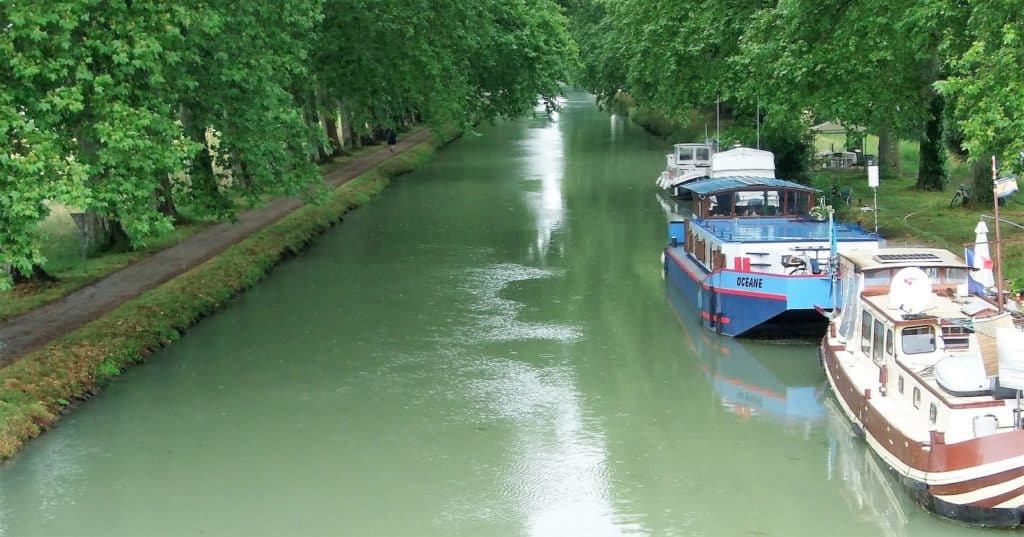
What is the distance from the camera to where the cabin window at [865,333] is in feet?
60.7

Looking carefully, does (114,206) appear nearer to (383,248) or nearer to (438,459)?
(438,459)

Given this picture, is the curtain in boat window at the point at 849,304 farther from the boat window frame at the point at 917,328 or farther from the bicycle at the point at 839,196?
the bicycle at the point at 839,196

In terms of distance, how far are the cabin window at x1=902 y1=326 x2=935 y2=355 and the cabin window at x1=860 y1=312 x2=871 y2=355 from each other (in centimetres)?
164

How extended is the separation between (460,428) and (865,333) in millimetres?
6310

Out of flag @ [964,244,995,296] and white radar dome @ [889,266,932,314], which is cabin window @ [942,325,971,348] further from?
flag @ [964,244,995,296]

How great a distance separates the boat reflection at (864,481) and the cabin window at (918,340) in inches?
63.5

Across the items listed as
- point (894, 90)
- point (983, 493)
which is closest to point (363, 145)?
point (894, 90)

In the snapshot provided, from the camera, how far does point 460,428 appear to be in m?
18.6

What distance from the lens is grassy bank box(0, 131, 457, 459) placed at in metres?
18.3

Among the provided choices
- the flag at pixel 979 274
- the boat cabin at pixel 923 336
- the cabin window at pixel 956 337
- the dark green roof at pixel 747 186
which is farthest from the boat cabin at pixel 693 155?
the cabin window at pixel 956 337

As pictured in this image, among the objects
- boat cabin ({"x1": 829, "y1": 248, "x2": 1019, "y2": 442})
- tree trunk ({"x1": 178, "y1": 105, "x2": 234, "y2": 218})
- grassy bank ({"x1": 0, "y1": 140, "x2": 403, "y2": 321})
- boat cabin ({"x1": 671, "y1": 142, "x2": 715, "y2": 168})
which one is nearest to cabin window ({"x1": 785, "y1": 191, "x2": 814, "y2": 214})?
boat cabin ({"x1": 829, "y1": 248, "x2": 1019, "y2": 442})

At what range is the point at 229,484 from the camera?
16.4 meters

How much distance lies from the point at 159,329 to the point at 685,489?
1186 cm

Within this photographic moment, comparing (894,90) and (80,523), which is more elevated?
(894,90)
